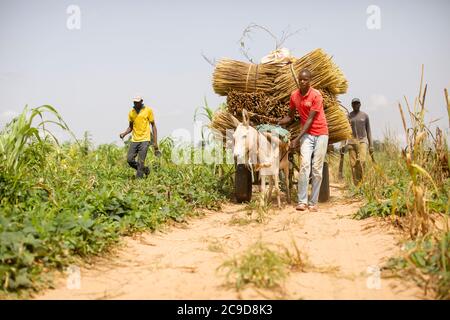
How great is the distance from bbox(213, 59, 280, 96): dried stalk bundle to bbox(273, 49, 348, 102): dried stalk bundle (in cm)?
13

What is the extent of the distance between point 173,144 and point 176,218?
394 centimetres

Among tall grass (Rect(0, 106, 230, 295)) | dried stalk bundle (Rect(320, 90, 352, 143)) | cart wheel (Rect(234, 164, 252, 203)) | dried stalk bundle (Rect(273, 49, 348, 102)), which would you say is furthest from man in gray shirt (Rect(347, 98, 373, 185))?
tall grass (Rect(0, 106, 230, 295))

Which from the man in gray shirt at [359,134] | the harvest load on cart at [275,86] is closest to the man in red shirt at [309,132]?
the harvest load on cart at [275,86]

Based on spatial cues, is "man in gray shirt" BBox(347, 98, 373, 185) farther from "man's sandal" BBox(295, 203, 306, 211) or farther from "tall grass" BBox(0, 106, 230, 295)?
"tall grass" BBox(0, 106, 230, 295)

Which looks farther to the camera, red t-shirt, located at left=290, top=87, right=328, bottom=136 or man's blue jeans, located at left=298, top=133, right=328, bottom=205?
man's blue jeans, located at left=298, top=133, right=328, bottom=205

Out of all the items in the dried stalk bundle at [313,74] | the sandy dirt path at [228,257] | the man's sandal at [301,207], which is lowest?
the sandy dirt path at [228,257]

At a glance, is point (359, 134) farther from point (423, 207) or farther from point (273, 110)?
point (423, 207)

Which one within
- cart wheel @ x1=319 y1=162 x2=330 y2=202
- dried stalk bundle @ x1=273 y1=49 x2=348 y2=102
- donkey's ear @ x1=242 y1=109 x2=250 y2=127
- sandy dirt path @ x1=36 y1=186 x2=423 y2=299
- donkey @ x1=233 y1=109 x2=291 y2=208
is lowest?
sandy dirt path @ x1=36 y1=186 x2=423 y2=299

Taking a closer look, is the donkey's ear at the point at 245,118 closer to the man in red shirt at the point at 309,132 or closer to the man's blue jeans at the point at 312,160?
the man in red shirt at the point at 309,132

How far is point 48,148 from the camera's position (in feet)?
16.7

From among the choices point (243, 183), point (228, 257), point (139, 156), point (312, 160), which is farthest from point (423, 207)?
point (139, 156)

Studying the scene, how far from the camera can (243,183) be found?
725 centimetres

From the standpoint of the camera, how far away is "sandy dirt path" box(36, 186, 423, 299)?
3.30m

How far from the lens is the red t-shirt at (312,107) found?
6.28m
